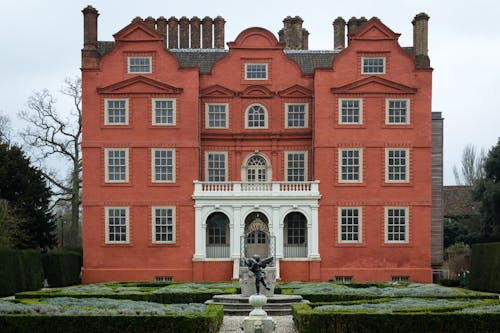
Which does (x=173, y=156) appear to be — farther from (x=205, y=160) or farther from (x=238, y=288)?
(x=238, y=288)

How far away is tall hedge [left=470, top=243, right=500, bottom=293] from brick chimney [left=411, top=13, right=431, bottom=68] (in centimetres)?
1031

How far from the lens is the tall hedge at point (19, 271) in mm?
36906

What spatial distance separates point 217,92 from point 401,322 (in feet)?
88.8

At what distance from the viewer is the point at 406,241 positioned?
4506 centimetres

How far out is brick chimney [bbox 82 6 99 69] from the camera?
4612cm

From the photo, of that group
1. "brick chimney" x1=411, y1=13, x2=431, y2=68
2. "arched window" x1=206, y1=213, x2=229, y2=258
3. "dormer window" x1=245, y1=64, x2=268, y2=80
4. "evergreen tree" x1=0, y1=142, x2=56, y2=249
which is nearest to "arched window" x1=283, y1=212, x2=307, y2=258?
"arched window" x1=206, y1=213, x2=229, y2=258

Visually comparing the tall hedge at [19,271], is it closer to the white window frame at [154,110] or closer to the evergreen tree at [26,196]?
the evergreen tree at [26,196]

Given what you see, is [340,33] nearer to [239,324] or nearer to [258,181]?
[258,181]

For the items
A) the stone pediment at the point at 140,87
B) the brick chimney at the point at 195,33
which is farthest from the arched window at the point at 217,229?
the brick chimney at the point at 195,33

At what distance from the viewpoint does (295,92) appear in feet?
155

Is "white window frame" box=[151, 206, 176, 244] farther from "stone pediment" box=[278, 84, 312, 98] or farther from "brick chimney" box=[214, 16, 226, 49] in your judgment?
"brick chimney" box=[214, 16, 226, 49]

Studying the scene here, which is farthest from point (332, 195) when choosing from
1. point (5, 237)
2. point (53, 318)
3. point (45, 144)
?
point (53, 318)

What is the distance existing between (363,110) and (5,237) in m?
19.2

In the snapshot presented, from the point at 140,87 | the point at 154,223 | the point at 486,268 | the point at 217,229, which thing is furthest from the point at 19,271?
the point at 486,268
